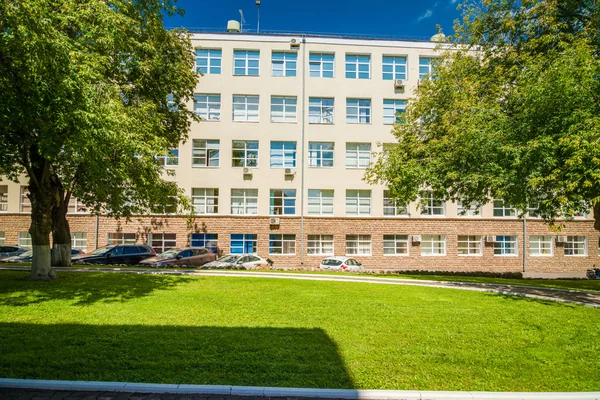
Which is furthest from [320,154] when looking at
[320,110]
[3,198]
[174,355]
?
[174,355]

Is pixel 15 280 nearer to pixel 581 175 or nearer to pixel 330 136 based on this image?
pixel 581 175

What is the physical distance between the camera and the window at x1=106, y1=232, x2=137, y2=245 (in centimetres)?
2932

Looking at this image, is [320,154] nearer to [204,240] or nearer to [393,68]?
[393,68]

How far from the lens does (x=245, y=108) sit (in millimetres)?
30266

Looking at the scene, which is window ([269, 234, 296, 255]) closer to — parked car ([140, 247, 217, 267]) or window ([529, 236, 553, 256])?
parked car ([140, 247, 217, 267])

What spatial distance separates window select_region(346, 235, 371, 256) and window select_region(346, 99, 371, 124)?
9269mm

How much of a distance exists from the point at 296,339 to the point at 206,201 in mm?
24151

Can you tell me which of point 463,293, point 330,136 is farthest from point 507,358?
point 330,136

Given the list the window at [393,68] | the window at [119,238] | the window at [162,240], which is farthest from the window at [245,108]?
the window at [119,238]

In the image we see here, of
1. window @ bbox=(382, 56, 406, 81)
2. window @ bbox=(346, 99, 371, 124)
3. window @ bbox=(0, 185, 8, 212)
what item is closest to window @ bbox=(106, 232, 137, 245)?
window @ bbox=(0, 185, 8, 212)

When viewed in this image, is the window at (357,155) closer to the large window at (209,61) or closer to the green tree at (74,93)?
the large window at (209,61)

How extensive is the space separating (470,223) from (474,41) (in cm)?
1892

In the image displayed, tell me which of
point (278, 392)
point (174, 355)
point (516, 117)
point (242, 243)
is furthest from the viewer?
point (242, 243)

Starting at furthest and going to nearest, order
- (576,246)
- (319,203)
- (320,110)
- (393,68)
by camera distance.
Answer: (576,246), (393,68), (320,110), (319,203)
